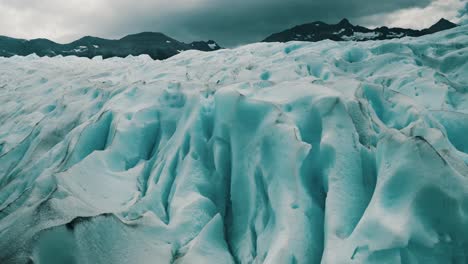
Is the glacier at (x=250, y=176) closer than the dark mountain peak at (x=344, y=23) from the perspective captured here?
Yes

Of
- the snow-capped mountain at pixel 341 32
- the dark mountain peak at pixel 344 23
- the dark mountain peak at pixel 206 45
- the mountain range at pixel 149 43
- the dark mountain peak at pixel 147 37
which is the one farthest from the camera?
the dark mountain peak at pixel 344 23

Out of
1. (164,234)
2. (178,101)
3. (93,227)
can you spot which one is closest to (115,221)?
(93,227)

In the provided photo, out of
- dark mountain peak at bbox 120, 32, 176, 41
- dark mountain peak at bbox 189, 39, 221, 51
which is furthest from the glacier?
dark mountain peak at bbox 189, 39, 221, 51

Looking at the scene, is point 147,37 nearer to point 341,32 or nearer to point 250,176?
point 341,32

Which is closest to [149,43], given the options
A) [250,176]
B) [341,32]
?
[341,32]

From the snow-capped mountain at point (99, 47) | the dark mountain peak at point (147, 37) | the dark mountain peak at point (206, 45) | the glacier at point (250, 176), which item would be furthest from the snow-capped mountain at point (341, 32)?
the glacier at point (250, 176)

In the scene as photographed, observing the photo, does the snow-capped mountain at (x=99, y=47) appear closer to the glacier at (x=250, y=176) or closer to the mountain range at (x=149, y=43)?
the mountain range at (x=149, y=43)

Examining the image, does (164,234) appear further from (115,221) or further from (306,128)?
(306,128)

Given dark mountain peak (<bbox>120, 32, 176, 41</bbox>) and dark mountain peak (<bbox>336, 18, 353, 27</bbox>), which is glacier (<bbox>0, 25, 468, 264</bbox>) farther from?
dark mountain peak (<bbox>336, 18, 353, 27</bbox>)
